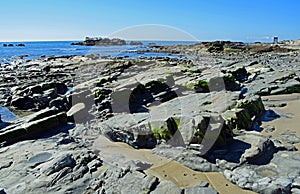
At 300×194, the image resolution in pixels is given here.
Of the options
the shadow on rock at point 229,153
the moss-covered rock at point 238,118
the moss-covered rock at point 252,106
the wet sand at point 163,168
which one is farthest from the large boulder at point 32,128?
the moss-covered rock at point 252,106

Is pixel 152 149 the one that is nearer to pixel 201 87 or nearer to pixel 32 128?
pixel 32 128

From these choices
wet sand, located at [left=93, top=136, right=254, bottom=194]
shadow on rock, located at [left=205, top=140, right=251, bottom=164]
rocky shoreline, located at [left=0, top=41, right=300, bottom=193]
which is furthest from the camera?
shadow on rock, located at [left=205, top=140, right=251, bottom=164]

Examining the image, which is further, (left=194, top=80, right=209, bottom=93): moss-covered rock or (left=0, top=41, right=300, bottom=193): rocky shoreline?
(left=194, top=80, right=209, bottom=93): moss-covered rock

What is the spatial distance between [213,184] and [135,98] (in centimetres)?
869

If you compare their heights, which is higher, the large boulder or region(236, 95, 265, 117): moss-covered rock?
region(236, 95, 265, 117): moss-covered rock

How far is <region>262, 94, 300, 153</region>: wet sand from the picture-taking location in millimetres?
10383

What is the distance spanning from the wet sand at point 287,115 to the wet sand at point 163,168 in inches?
128

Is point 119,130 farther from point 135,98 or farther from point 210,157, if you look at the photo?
point 135,98

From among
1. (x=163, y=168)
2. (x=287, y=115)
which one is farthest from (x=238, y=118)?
(x=163, y=168)

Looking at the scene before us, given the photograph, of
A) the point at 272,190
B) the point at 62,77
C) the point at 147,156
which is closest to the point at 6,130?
the point at 147,156

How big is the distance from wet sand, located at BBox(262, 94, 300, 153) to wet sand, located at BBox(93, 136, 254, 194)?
3.26 metres

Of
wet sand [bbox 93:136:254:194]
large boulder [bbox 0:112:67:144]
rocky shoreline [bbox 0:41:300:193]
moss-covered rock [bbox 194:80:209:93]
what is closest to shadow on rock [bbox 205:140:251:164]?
rocky shoreline [bbox 0:41:300:193]

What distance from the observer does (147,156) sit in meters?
8.52

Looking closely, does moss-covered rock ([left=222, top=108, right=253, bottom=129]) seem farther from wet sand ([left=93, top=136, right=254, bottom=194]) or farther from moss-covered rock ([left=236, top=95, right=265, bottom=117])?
wet sand ([left=93, top=136, right=254, bottom=194])
